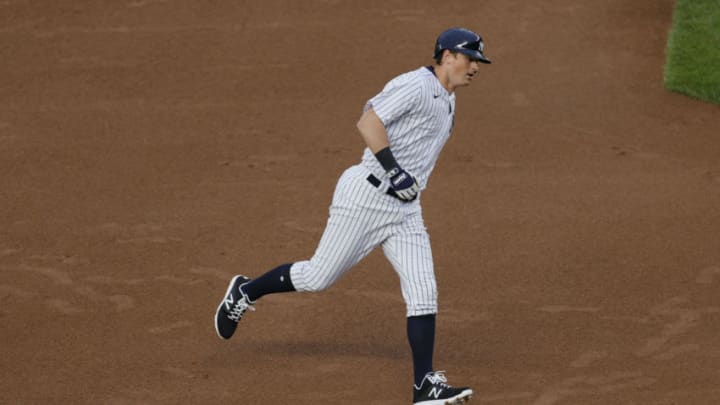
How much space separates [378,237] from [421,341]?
0.63 metres

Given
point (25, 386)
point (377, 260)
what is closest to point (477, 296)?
point (377, 260)

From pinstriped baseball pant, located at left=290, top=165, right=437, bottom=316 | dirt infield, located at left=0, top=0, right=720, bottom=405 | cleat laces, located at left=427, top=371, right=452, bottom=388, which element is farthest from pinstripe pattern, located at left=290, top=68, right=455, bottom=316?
dirt infield, located at left=0, top=0, right=720, bottom=405

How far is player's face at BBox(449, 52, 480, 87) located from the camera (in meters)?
6.86

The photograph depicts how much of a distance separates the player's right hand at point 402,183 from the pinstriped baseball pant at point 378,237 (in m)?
0.19

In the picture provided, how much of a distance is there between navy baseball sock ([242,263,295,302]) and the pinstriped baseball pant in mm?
247

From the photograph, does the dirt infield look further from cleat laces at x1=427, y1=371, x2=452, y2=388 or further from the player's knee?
the player's knee

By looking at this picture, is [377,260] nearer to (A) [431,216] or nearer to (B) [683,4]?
(A) [431,216]

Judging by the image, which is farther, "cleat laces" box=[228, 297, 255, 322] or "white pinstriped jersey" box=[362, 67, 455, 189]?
"cleat laces" box=[228, 297, 255, 322]

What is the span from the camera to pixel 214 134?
11.1 m

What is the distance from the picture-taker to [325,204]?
9.83 meters

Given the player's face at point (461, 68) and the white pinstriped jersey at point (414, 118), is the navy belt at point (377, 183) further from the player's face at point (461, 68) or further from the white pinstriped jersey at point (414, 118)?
the player's face at point (461, 68)

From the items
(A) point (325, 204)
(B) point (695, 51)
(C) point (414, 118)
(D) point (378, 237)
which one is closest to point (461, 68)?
(C) point (414, 118)

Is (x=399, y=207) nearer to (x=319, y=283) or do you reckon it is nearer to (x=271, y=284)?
(x=319, y=283)

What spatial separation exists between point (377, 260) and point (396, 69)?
141 inches
